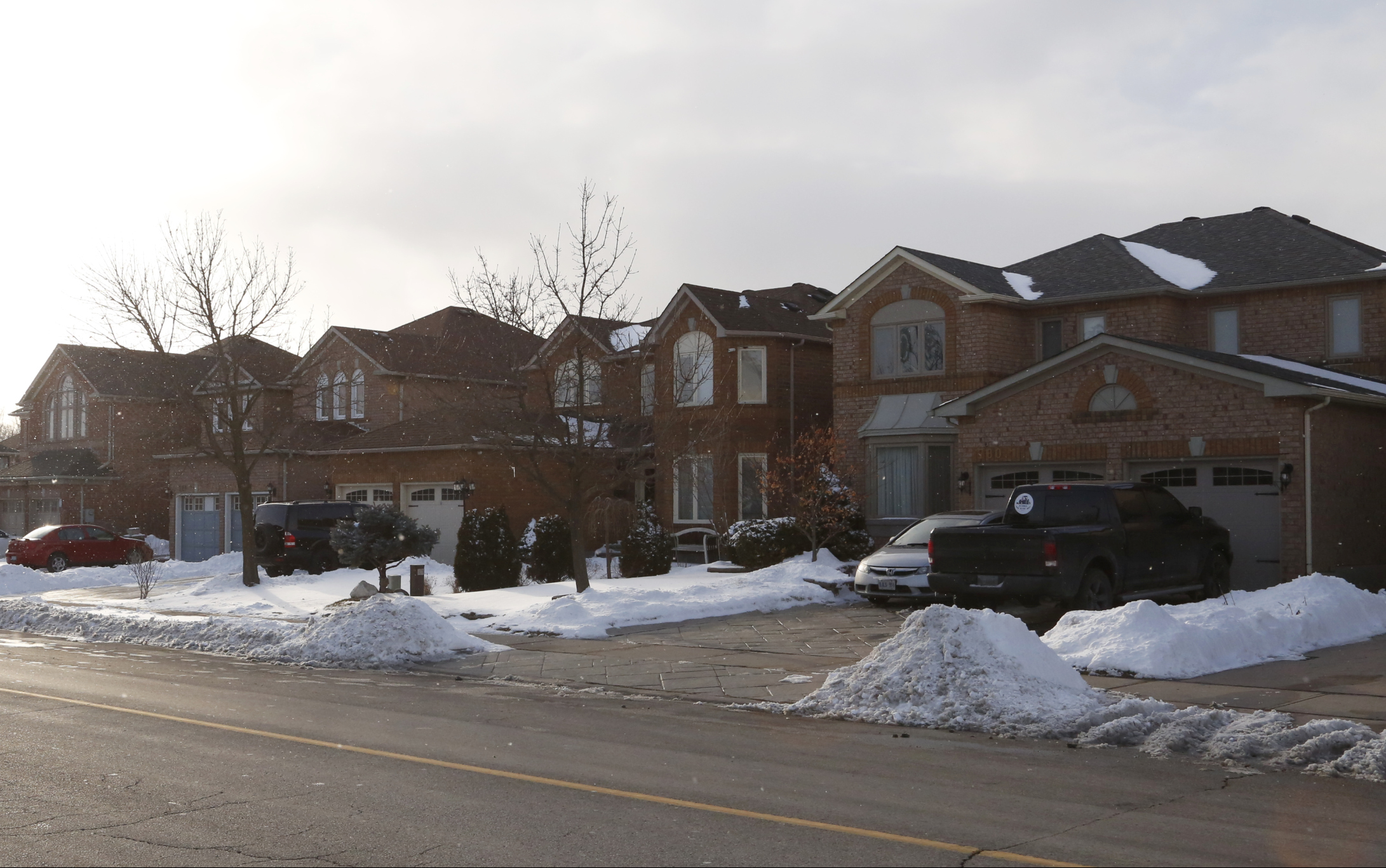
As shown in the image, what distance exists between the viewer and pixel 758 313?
33.2 meters

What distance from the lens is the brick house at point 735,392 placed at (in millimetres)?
31969

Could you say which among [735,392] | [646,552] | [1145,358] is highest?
[735,392]

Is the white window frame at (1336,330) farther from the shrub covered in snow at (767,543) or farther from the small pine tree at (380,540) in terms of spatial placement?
the small pine tree at (380,540)

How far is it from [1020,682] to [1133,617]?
11.3 ft

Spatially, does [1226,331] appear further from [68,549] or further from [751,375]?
[68,549]

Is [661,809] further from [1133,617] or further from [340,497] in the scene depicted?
[340,497]

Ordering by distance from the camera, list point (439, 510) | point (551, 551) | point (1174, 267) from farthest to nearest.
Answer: point (439, 510)
point (1174, 267)
point (551, 551)

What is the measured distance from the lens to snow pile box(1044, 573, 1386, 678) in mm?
13305

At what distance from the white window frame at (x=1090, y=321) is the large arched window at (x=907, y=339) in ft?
9.80

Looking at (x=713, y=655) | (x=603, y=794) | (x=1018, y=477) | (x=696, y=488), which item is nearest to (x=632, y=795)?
(x=603, y=794)

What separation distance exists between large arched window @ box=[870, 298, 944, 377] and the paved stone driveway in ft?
34.1

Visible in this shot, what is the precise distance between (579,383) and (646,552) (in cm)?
710

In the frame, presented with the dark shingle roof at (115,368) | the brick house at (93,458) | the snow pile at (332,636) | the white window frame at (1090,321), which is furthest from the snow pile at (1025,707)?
the brick house at (93,458)

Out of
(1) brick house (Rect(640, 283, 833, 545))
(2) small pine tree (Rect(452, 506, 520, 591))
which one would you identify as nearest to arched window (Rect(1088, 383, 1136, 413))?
(1) brick house (Rect(640, 283, 833, 545))
